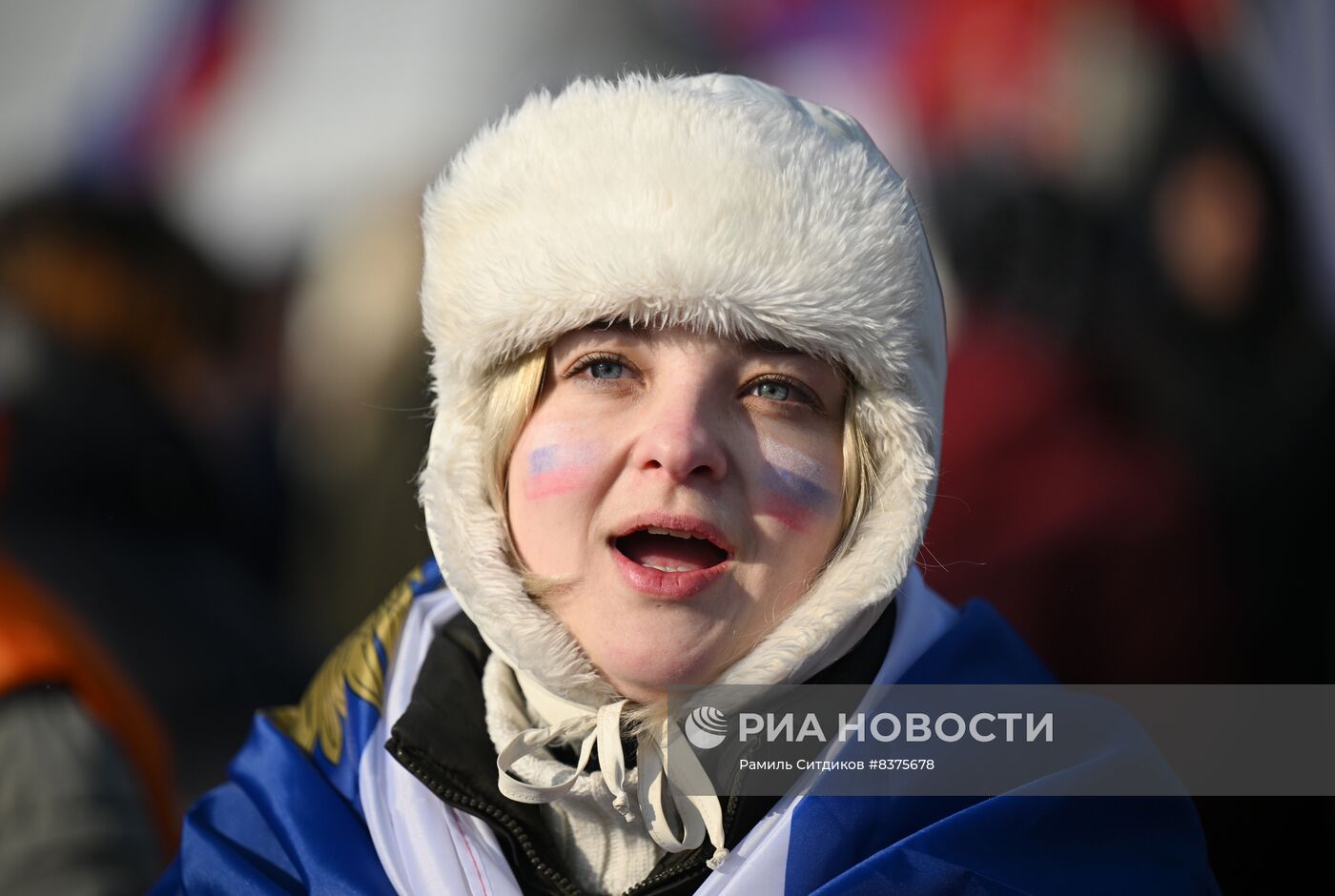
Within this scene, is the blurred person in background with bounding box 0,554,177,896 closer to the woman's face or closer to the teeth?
the woman's face

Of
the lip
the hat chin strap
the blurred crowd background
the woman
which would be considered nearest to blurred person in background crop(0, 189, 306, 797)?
the blurred crowd background

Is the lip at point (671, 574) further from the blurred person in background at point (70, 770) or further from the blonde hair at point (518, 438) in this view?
the blurred person in background at point (70, 770)

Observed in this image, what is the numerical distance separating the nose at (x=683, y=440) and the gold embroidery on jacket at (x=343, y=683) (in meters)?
0.67

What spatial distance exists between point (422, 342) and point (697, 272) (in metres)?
2.53

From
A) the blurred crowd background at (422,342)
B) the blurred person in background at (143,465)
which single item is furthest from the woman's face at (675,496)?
the blurred person in background at (143,465)

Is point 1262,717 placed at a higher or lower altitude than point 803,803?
higher

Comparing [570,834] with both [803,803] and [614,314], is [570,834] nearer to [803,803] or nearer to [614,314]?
[803,803]

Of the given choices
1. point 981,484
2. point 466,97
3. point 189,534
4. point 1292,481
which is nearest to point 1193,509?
point 1292,481

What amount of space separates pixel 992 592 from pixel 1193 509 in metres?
0.66

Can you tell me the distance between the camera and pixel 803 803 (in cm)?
156

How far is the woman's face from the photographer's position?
57.6 inches

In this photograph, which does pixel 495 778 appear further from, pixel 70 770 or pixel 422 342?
pixel 422 342

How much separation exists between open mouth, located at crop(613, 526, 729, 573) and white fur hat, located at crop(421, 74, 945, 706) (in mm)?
131

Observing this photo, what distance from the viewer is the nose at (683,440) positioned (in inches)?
56.2
